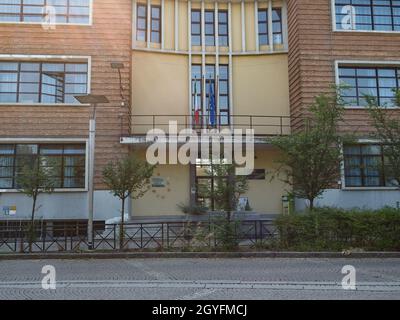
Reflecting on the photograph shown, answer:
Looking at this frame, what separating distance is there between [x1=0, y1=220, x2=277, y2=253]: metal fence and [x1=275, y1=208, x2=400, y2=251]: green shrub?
0.71m

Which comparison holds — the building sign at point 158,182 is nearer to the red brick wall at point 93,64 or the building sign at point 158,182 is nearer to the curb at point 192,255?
the red brick wall at point 93,64

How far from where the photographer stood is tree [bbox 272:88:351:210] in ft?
48.5

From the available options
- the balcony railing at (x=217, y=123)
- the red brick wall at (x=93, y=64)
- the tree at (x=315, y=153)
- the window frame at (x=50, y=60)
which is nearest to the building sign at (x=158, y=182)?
the balcony railing at (x=217, y=123)

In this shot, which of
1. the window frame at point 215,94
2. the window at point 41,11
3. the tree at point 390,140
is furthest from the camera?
the window frame at point 215,94

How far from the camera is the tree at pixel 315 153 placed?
14789 mm

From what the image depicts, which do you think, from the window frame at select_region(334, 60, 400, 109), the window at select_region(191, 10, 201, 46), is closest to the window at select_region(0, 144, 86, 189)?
the window at select_region(191, 10, 201, 46)

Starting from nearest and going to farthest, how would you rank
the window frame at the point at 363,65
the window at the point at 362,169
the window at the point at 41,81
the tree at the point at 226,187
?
the tree at the point at 226,187
the window at the point at 41,81
the window at the point at 362,169
the window frame at the point at 363,65

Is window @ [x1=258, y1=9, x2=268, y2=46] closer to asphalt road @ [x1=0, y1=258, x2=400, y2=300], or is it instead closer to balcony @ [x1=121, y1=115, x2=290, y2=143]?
A: balcony @ [x1=121, y1=115, x2=290, y2=143]

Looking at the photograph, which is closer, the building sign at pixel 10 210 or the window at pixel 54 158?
the building sign at pixel 10 210

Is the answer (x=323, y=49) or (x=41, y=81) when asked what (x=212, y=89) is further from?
(x=41, y=81)

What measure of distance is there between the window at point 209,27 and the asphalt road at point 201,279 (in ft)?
46.8

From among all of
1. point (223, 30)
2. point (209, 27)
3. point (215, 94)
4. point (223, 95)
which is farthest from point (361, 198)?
point (209, 27)

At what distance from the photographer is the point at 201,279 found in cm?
998
